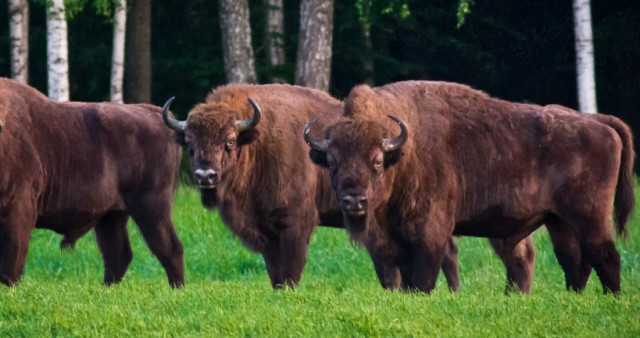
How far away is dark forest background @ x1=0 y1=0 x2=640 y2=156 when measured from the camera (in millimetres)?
27672

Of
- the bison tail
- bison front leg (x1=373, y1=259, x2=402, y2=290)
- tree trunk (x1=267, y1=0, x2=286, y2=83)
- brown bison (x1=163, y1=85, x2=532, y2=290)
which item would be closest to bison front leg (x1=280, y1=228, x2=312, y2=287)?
brown bison (x1=163, y1=85, x2=532, y2=290)

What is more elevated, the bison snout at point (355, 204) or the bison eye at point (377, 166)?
the bison eye at point (377, 166)

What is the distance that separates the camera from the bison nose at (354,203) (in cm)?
1023

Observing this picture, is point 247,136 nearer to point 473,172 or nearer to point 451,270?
point 473,172

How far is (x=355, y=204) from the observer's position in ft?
33.6

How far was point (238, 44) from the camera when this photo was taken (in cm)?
2100

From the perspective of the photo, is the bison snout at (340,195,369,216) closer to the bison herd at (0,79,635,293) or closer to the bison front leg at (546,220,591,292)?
the bison herd at (0,79,635,293)

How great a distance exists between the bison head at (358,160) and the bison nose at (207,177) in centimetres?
104

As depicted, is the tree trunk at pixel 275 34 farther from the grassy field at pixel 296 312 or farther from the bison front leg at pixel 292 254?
the grassy field at pixel 296 312

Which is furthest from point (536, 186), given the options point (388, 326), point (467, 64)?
point (467, 64)

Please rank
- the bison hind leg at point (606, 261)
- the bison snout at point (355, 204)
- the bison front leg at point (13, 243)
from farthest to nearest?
the bison front leg at point (13, 243) → the bison hind leg at point (606, 261) → the bison snout at point (355, 204)

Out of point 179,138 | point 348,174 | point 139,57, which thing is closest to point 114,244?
point 179,138

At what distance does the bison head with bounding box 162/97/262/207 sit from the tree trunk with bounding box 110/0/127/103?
10.5 m

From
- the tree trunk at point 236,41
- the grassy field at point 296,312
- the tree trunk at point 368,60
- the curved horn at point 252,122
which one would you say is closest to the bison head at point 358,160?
the grassy field at point 296,312
